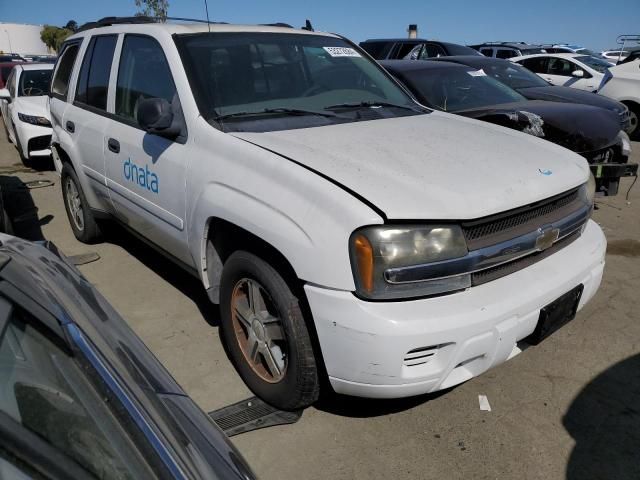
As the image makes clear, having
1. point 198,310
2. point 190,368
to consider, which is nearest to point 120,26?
point 198,310

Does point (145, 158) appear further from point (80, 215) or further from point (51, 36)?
point (51, 36)

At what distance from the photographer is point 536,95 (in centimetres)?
649

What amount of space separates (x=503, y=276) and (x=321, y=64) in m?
1.99

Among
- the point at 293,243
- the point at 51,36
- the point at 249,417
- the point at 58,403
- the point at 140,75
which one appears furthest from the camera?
the point at 51,36

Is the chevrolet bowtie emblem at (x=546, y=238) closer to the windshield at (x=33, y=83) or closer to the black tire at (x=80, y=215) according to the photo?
the black tire at (x=80, y=215)

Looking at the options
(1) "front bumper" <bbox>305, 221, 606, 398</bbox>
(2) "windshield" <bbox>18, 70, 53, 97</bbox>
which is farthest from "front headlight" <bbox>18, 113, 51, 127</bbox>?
(1) "front bumper" <bbox>305, 221, 606, 398</bbox>

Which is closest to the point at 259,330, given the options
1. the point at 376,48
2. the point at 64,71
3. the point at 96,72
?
the point at 96,72

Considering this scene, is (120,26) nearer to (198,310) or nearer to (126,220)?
(126,220)

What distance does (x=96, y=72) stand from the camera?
404 cm

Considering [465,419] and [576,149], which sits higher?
[576,149]

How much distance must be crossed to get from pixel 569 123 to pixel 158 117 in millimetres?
3839

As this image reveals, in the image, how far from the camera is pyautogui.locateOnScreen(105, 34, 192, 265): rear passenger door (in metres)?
2.96

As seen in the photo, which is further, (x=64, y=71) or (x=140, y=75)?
(x=64, y=71)

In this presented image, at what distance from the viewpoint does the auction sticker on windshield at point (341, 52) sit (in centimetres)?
366
